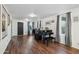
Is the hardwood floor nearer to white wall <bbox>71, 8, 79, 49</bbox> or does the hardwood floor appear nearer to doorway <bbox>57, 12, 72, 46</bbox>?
white wall <bbox>71, 8, 79, 49</bbox>

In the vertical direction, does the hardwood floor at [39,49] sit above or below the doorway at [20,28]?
below

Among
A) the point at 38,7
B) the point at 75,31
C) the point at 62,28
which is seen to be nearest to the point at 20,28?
the point at 62,28

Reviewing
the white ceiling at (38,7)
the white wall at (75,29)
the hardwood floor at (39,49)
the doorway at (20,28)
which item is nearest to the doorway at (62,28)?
the white wall at (75,29)

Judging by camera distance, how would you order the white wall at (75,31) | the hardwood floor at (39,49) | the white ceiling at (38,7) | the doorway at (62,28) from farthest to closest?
1. the doorway at (62,28)
2. the white wall at (75,31)
3. the white ceiling at (38,7)
4. the hardwood floor at (39,49)

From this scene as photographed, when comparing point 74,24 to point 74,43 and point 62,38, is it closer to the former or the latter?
A: point 74,43

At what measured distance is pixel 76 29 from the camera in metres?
5.52

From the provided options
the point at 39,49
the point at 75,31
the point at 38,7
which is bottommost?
the point at 39,49

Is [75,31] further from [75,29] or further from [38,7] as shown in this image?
[38,7]

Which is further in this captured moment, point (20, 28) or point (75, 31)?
point (20, 28)

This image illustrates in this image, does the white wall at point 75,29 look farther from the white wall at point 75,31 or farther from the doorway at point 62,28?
the doorway at point 62,28

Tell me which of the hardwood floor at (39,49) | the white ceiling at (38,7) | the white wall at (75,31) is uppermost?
the white ceiling at (38,7)
